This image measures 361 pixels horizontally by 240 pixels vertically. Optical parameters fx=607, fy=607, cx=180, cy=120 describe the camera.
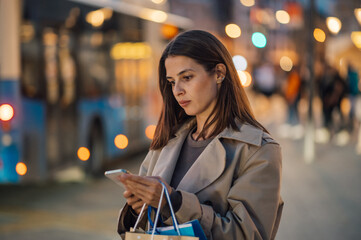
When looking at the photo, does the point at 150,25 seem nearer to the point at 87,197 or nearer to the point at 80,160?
the point at 80,160

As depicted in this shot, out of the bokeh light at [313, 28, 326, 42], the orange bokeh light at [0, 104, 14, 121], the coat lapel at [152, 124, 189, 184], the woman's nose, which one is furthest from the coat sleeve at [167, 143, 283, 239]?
the bokeh light at [313, 28, 326, 42]

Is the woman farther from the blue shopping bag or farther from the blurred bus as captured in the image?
the blurred bus

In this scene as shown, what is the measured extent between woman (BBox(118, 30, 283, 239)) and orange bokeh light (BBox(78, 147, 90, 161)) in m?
7.14

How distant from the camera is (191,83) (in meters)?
2.70

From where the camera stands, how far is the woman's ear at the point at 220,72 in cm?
276

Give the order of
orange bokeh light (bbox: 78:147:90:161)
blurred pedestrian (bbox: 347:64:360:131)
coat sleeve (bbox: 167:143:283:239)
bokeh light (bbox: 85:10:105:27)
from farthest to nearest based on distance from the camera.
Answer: blurred pedestrian (bbox: 347:64:360:131) → bokeh light (bbox: 85:10:105:27) → orange bokeh light (bbox: 78:147:90:161) → coat sleeve (bbox: 167:143:283:239)

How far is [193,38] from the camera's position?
2.70 metres

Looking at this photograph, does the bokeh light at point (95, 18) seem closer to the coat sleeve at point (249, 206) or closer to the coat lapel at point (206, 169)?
the coat lapel at point (206, 169)

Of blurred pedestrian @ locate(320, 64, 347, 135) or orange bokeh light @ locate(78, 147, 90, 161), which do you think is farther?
blurred pedestrian @ locate(320, 64, 347, 135)

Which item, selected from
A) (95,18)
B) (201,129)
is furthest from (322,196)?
(201,129)

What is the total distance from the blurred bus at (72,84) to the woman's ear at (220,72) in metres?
5.90

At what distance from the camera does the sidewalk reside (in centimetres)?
701

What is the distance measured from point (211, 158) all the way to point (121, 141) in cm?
927

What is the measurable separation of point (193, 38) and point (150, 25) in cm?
1097
